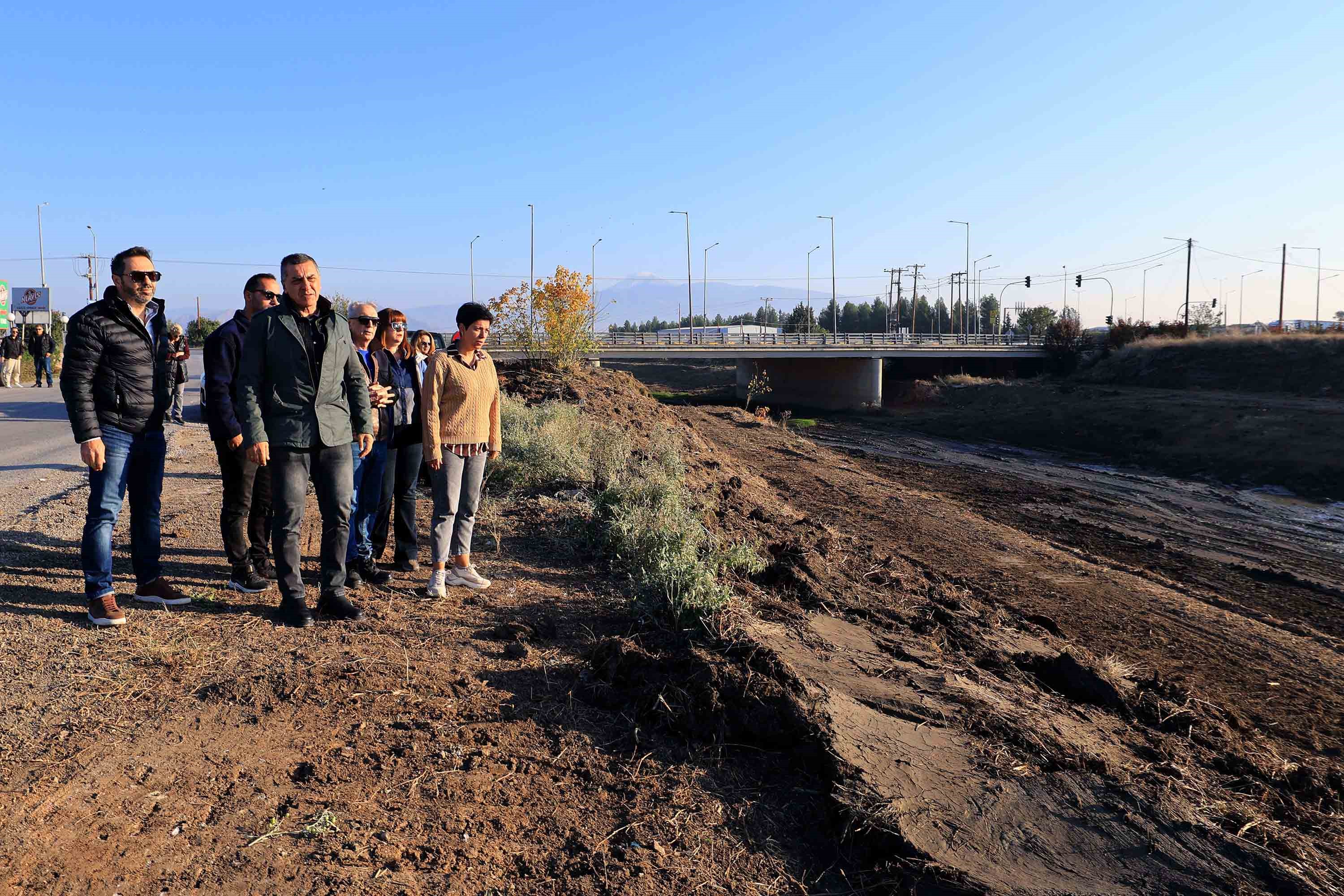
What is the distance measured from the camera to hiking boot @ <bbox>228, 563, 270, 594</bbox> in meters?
5.43

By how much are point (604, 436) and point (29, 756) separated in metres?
9.21

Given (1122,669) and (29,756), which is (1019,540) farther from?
(29,756)

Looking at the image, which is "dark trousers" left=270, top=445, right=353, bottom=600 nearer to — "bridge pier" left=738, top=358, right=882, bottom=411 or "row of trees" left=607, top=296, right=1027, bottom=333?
"bridge pier" left=738, top=358, right=882, bottom=411

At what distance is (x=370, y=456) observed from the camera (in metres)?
6.00

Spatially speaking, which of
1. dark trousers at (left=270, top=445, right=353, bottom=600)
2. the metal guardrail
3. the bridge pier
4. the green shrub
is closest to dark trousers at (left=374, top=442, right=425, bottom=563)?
dark trousers at (left=270, top=445, right=353, bottom=600)

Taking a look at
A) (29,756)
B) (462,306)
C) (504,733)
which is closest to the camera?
(29,756)

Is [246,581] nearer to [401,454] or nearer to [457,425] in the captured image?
[401,454]

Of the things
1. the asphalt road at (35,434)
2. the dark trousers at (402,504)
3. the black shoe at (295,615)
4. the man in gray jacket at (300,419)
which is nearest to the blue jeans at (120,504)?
the man in gray jacket at (300,419)

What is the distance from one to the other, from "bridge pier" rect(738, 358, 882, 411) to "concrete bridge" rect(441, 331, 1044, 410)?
4cm

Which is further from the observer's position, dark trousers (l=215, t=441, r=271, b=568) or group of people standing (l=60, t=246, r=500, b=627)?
dark trousers (l=215, t=441, r=271, b=568)

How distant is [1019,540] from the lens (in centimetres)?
1267

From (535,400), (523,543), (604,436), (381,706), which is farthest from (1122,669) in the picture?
(535,400)

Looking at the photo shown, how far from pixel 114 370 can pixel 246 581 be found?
1.54 metres

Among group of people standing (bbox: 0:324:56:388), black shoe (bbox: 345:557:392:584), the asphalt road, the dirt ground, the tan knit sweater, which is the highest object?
group of people standing (bbox: 0:324:56:388)
